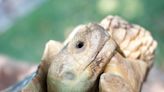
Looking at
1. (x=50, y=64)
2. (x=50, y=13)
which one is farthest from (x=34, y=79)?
(x=50, y=13)

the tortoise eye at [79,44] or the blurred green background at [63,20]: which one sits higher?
the blurred green background at [63,20]

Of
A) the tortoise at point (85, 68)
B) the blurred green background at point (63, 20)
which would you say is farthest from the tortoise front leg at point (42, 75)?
the blurred green background at point (63, 20)

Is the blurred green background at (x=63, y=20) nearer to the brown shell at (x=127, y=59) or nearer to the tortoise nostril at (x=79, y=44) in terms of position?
the brown shell at (x=127, y=59)

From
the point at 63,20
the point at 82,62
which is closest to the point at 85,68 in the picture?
the point at 82,62

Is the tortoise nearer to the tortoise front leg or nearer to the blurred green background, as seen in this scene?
the tortoise front leg

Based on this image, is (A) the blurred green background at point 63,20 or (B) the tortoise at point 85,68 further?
(A) the blurred green background at point 63,20

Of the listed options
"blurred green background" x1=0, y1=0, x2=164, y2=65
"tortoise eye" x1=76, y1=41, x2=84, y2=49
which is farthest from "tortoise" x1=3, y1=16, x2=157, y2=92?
"blurred green background" x1=0, y1=0, x2=164, y2=65

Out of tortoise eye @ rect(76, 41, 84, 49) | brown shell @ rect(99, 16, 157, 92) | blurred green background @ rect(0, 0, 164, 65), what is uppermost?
blurred green background @ rect(0, 0, 164, 65)

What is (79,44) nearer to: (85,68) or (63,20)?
(85,68)
